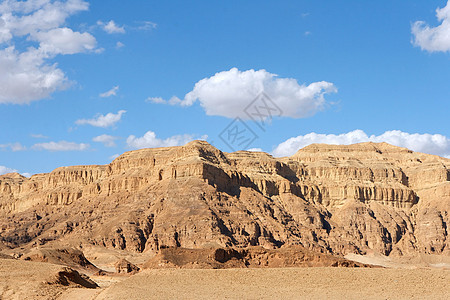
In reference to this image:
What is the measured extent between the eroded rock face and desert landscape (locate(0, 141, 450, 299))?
310 millimetres

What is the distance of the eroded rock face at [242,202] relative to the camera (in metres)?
136

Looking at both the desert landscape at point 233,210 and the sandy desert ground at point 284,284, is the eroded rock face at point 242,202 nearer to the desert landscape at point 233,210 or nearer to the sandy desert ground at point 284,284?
the desert landscape at point 233,210

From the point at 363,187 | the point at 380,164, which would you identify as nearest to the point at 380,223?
the point at 363,187

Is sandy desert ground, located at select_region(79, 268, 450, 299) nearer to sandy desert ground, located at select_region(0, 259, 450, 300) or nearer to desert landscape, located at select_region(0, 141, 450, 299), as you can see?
sandy desert ground, located at select_region(0, 259, 450, 300)

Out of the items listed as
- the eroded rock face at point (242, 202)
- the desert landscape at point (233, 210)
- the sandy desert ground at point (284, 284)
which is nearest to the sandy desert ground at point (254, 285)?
the sandy desert ground at point (284, 284)

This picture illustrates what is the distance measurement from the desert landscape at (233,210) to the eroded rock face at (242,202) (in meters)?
0.31

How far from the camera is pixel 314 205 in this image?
170 metres

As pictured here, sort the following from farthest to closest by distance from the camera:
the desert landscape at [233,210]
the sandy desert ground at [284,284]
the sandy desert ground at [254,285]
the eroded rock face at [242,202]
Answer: the eroded rock face at [242,202] → the desert landscape at [233,210] → the sandy desert ground at [254,285] → the sandy desert ground at [284,284]

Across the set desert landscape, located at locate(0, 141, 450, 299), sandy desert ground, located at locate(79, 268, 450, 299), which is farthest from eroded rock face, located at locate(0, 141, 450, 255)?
sandy desert ground, located at locate(79, 268, 450, 299)

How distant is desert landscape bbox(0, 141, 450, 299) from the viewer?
397 feet

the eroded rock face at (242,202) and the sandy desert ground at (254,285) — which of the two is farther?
the eroded rock face at (242,202)

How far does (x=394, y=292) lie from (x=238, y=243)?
256ft

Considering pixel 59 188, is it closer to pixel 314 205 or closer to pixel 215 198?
pixel 215 198

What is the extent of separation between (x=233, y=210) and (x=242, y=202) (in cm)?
818
